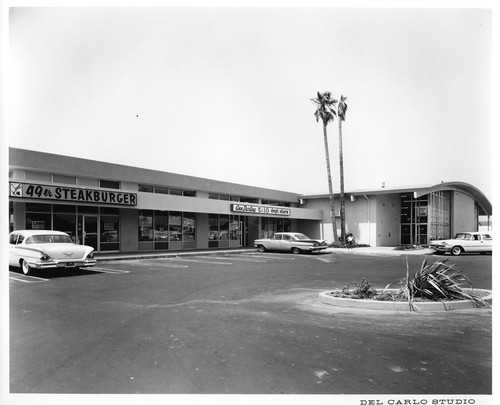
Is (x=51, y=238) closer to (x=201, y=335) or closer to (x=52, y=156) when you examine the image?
(x=52, y=156)

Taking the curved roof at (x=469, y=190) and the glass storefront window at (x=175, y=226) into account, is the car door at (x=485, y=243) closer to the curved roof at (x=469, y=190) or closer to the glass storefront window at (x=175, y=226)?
the curved roof at (x=469, y=190)

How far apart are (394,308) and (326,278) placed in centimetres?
461

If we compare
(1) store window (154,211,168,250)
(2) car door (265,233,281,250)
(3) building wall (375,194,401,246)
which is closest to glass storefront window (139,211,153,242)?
(1) store window (154,211,168,250)

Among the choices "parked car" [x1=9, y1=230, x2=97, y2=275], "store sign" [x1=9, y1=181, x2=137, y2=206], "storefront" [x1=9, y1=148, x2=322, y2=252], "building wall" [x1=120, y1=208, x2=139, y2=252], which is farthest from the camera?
"building wall" [x1=120, y1=208, x2=139, y2=252]

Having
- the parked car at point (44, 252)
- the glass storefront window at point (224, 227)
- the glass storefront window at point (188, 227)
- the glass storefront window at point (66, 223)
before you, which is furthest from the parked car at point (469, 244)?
the glass storefront window at point (66, 223)

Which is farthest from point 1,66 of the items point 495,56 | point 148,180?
point 148,180

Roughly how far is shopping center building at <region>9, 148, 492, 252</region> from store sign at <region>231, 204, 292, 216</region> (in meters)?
0.07

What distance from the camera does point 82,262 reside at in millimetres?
11422

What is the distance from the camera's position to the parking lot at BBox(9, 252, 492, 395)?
406 cm

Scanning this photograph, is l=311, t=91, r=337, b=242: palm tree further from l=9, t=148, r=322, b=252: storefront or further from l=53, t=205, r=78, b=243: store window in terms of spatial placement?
l=53, t=205, r=78, b=243: store window

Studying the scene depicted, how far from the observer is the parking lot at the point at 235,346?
4059 millimetres

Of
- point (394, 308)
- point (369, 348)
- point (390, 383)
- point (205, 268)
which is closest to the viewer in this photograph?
point (390, 383)

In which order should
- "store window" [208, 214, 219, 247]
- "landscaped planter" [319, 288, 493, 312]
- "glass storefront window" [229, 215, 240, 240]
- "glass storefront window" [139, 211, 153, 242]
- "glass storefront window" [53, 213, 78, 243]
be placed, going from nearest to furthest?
"landscaped planter" [319, 288, 493, 312]
"glass storefront window" [53, 213, 78, 243]
"glass storefront window" [139, 211, 153, 242]
"store window" [208, 214, 219, 247]
"glass storefront window" [229, 215, 240, 240]

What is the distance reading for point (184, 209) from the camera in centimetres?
2170
